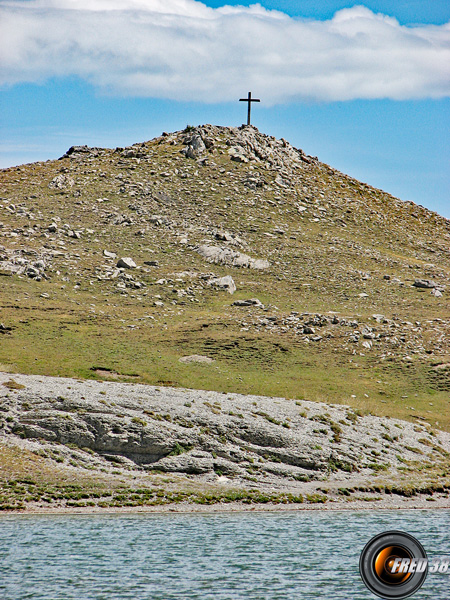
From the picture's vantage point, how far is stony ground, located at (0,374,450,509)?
44688mm

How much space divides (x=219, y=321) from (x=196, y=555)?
61.7 metres

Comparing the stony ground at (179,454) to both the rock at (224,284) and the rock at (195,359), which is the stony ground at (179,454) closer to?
the rock at (195,359)

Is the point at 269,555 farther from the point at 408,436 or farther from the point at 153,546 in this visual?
the point at 408,436

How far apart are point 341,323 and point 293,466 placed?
44214mm

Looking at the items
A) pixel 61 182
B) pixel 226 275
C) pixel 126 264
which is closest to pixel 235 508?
pixel 226 275

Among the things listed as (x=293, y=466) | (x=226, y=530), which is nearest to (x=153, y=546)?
(x=226, y=530)

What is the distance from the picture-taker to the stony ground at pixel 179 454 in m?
44.7

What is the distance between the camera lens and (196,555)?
3159cm

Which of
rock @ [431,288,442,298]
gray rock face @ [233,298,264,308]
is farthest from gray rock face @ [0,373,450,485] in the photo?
rock @ [431,288,442,298]

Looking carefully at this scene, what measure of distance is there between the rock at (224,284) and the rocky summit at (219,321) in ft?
1.21

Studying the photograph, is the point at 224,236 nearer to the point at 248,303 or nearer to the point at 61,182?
the point at 248,303

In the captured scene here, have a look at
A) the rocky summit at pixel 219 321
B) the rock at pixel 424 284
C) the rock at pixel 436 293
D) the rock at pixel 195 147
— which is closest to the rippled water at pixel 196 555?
the rocky summit at pixel 219 321

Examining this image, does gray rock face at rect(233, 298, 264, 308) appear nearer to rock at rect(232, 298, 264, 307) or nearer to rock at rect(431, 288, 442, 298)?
rock at rect(232, 298, 264, 307)

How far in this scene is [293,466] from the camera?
5175 cm
